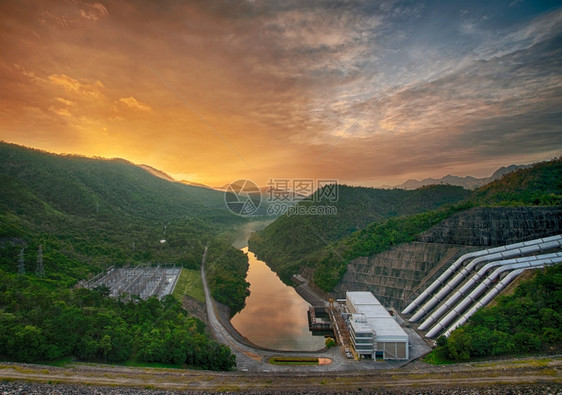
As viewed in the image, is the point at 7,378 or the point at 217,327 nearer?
the point at 7,378

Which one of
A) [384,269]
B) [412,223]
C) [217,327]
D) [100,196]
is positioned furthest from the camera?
[100,196]

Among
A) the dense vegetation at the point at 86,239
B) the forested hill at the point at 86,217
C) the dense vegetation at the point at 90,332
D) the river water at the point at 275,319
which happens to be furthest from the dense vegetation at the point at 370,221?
the dense vegetation at the point at 90,332

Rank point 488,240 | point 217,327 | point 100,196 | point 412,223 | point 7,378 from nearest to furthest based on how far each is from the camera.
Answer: point 7,378 < point 217,327 < point 488,240 < point 412,223 < point 100,196

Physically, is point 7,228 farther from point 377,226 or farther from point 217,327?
point 377,226

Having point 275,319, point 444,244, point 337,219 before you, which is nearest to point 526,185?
point 444,244

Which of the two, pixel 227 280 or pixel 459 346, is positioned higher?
pixel 227 280

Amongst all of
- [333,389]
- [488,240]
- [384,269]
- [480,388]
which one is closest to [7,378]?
[333,389]

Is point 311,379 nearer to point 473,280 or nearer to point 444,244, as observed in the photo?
point 473,280

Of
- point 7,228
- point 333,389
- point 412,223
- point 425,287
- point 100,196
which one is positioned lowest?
point 333,389
